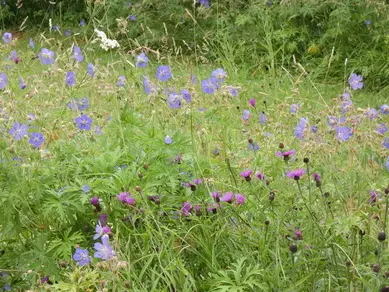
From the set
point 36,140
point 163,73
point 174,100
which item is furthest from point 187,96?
point 36,140

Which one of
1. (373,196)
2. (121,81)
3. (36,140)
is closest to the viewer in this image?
(373,196)

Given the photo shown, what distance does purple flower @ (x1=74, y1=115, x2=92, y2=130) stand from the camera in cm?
272

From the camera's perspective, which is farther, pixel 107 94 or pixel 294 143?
pixel 294 143

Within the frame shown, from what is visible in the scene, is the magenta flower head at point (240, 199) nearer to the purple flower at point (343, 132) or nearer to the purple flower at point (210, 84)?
the purple flower at point (343, 132)

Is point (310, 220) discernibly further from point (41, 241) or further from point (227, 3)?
point (227, 3)

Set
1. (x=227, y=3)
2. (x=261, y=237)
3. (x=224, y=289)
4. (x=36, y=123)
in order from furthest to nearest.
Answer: (x=227, y=3) < (x=36, y=123) < (x=261, y=237) < (x=224, y=289)

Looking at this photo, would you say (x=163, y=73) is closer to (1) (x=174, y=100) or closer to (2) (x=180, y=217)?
(1) (x=174, y=100)

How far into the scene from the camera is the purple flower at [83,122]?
8.91ft

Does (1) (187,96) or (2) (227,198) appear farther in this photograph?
(1) (187,96)

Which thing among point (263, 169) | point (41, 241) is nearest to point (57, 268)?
point (41, 241)

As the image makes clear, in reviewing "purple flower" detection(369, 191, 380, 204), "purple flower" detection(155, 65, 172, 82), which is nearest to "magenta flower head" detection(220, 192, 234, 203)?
"purple flower" detection(369, 191, 380, 204)

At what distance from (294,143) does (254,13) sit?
4229mm

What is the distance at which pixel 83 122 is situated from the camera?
273 cm

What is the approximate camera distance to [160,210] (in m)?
2.29
